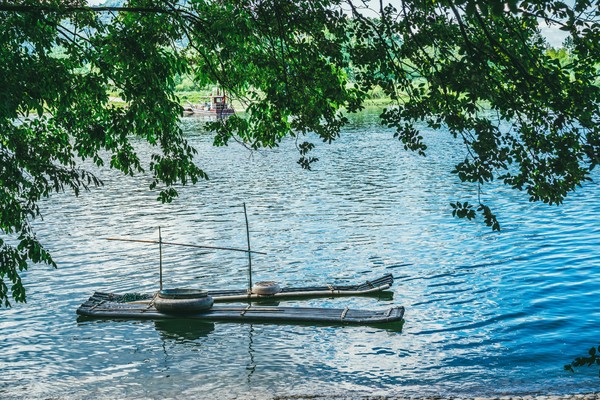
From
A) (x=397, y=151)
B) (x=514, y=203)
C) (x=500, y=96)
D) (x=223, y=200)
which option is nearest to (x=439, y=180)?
(x=514, y=203)

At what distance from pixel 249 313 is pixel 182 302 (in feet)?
8.16

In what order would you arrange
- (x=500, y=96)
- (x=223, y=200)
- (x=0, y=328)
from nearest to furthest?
(x=500, y=96) → (x=0, y=328) → (x=223, y=200)

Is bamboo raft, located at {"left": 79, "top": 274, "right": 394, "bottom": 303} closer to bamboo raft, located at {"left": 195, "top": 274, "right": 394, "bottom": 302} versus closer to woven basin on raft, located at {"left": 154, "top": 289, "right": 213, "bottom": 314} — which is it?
bamboo raft, located at {"left": 195, "top": 274, "right": 394, "bottom": 302}

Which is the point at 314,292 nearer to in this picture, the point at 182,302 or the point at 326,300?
the point at 326,300

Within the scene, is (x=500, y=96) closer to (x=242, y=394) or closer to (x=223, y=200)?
(x=242, y=394)

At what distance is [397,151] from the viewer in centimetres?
8719

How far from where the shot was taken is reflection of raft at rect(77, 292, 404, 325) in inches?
1017

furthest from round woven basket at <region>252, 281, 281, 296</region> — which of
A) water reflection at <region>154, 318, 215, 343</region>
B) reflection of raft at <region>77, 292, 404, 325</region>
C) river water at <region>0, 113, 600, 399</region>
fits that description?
water reflection at <region>154, 318, 215, 343</region>

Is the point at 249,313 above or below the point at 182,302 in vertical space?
below

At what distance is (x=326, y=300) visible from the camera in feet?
96.3

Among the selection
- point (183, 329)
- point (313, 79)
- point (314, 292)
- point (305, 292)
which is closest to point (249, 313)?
point (183, 329)

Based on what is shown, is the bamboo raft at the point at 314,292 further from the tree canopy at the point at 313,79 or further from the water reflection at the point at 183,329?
the tree canopy at the point at 313,79

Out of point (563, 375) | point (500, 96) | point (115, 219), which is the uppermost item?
point (500, 96)

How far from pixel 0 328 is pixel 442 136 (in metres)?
85.0
